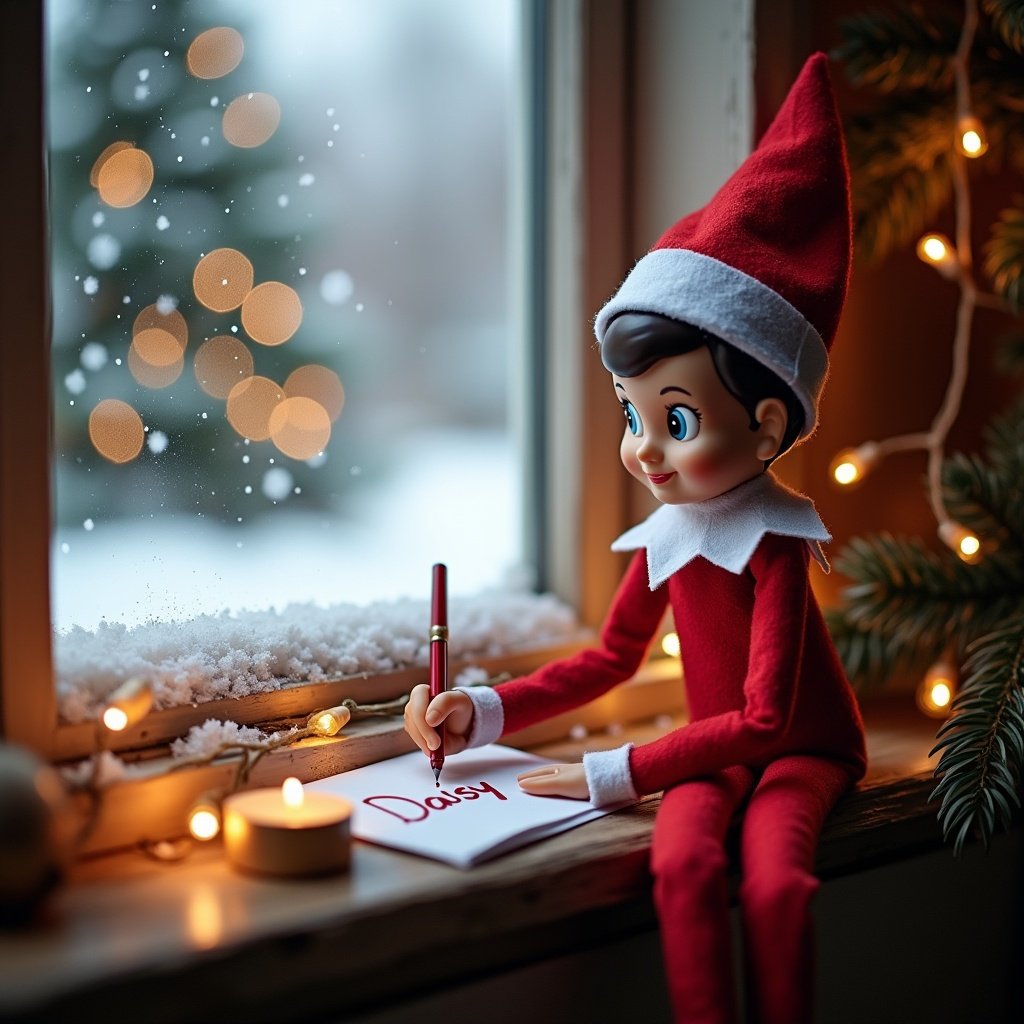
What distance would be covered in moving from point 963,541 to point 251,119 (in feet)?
2.82

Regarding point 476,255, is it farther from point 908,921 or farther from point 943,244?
point 908,921

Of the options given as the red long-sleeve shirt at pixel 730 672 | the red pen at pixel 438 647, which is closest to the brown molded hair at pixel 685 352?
the red long-sleeve shirt at pixel 730 672

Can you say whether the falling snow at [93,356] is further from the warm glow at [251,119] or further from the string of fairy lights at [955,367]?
the string of fairy lights at [955,367]

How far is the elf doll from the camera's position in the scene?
92 centimetres

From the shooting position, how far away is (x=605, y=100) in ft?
4.25

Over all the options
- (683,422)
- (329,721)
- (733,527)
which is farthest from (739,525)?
(329,721)

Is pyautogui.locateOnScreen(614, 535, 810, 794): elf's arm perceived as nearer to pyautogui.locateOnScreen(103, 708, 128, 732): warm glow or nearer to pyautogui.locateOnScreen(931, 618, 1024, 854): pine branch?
pyautogui.locateOnScreen(931, 618, 1024, 854): pine branch

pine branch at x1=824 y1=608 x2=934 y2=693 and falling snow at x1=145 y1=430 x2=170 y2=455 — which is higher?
falling snow at x1=145 y1=430 x2=170 y2=455

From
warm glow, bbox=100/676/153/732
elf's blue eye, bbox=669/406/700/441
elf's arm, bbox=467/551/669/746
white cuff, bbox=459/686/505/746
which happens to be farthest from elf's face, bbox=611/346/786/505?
warm glow, bbox=100/676/153/732

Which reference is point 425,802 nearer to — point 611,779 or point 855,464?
point 611,779

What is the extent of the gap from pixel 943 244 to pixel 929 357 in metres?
0.17

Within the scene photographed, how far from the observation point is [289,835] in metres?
0.83

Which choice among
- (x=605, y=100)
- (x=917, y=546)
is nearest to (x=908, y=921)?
(x=917, y=546)

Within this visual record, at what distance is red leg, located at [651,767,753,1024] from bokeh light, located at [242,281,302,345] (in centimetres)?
59
